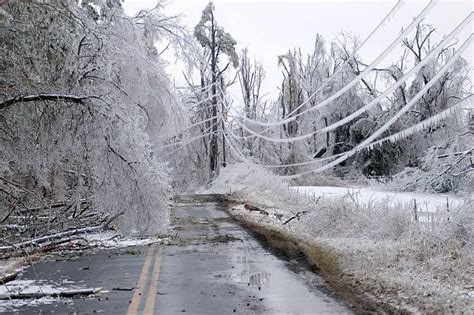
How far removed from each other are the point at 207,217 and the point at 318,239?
940 cm

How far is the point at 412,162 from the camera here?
43344mm

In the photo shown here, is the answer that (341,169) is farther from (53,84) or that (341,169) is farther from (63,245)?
(53,84)

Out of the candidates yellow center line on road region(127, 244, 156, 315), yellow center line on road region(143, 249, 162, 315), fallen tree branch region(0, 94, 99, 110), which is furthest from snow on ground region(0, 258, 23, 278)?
fallen tree branch region(0, 94, 99, 110)

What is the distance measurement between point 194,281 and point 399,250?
3757 mm

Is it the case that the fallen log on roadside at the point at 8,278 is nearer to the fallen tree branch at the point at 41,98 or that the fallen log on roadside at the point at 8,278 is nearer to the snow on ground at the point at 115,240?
the fallen tree branch at the point at 41,98

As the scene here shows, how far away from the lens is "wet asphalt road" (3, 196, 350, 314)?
8258mm

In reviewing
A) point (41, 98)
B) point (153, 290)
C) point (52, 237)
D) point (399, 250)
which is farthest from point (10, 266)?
point (399, 250)

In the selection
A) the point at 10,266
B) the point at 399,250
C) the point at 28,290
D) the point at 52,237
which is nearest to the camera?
the point at 28,290

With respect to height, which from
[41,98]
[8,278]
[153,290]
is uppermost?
[41,98]

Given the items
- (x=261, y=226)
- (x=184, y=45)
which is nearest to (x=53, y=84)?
(x=184, y=45)

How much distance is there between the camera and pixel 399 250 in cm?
1080

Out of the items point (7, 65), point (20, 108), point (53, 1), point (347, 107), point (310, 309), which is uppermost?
point (347, 107)

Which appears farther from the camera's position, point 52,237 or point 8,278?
point 52,237

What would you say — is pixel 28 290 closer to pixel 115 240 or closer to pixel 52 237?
pixel 52 237
